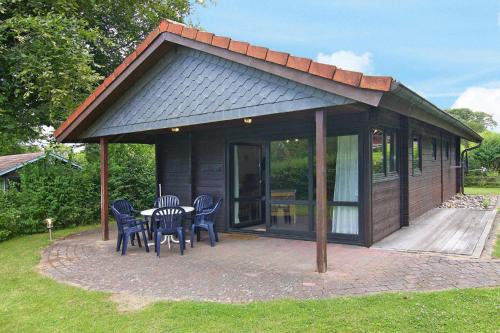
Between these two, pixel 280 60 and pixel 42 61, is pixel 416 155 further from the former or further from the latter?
pixel 42 61

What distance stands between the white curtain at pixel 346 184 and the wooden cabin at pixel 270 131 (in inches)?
0.7

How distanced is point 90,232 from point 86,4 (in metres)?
7.68

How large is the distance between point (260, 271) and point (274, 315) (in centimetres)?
146

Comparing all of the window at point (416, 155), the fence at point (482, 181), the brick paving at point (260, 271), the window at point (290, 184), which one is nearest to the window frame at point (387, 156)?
the window at point (290, 184)

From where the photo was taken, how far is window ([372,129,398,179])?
256 inches

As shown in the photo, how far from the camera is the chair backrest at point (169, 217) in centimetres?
595

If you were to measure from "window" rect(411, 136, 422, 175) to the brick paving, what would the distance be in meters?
3.73

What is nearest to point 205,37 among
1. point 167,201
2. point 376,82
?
point 376,82

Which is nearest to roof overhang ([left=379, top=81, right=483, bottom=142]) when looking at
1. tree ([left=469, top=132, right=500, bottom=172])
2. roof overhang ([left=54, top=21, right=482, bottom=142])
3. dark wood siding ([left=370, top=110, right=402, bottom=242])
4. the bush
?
roof overhang ([left=54, top=21, right=482, bottom=142])

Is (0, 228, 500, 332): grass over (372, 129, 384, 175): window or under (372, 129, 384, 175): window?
under

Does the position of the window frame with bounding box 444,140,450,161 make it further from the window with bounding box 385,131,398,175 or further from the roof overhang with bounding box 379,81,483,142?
the window with bounding box 385,131,398,175

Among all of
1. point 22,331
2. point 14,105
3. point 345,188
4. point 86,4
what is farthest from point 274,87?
point 86,4

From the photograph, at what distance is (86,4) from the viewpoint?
40.1ft

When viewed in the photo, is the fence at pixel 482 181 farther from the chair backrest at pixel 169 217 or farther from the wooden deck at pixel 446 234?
the chair backrest at pixel 169 217
